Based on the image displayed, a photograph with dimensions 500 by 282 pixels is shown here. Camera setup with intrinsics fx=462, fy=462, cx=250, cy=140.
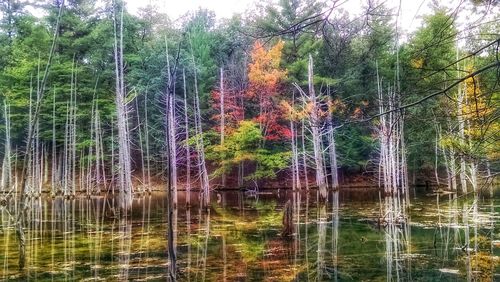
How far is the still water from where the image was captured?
26.8 feet

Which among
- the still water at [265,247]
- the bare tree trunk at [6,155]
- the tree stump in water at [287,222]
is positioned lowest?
the still water at [265,247]

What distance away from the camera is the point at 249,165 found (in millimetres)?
35375

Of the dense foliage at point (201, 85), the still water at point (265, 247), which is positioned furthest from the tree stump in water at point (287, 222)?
the dense foliage at point (201, 85)

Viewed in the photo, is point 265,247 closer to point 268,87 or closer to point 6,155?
point 268,87

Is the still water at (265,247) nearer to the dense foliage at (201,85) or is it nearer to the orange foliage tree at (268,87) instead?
the dense foliage at (201,85)

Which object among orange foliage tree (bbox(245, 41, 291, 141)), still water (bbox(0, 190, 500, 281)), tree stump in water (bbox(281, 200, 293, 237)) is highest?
orange foliage tree (bbox(245, 41, 291, 141))

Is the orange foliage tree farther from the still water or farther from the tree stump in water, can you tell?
the tree stump in water

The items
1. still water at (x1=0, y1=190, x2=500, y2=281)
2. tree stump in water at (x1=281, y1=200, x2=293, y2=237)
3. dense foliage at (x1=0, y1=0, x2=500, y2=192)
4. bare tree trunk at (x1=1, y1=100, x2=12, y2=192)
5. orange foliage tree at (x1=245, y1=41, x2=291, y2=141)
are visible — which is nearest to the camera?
still water at (x1=0, y1=190, x2=500, y2=281)

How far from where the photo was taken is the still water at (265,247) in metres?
8.16

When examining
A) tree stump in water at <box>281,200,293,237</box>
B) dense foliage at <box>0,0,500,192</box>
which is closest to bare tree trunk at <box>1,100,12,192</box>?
dense foliage at <box>0,0,500,192</box>

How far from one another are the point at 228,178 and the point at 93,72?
13225 millimetres

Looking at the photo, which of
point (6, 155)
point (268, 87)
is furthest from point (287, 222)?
point (6, 155)

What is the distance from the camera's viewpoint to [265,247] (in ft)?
35.7

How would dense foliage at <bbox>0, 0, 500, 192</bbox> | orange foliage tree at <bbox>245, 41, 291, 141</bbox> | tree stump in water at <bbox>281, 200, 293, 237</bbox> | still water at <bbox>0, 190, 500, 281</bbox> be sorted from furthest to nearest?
orange foliage tree at <bbox>245, 41, 291, 141</bbox>
dense foliage at <bbox>0, 0, 500, 192</bbox>
tree stump in water at <bbox>281, 200, 293, 237</bbox>
still water at <bbox>0, 190, 500, 281</bbox>
